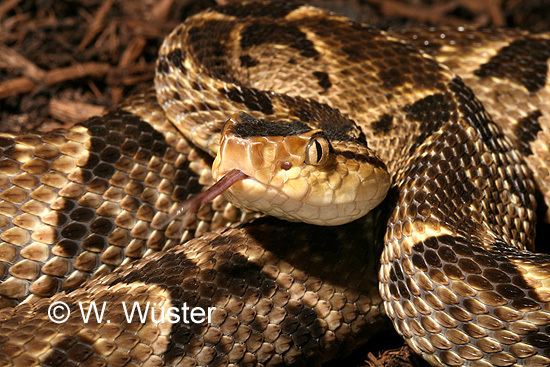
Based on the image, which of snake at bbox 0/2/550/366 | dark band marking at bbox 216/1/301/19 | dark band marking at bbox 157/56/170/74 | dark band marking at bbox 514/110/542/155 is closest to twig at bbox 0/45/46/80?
snake at bbox 0/2/550/366

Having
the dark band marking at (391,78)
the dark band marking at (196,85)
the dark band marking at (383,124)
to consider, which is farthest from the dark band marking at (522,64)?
the dark band marking at (196,85)

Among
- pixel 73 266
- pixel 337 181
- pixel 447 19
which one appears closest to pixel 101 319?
pixel 73 266

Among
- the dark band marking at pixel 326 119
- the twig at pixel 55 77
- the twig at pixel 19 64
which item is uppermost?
the dark band marking at pixel 326 119

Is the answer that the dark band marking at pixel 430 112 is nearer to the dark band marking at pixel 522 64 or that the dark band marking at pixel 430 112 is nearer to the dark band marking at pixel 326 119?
the dark band marking at pixel 326 119

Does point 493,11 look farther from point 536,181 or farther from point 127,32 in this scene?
point 127,32

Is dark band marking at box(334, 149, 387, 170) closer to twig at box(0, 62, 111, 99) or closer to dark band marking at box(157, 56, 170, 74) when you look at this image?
dark band marking at box(157, 56, 170, 74)

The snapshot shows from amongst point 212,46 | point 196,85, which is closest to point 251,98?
point 196,85
